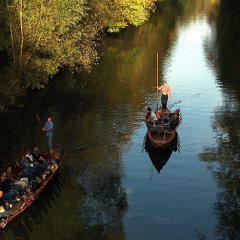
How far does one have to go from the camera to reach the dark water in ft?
68.5

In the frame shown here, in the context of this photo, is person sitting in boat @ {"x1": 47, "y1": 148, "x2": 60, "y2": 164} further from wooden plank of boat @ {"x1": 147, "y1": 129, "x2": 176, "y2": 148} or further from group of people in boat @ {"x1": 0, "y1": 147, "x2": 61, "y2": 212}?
wooden plank of boat @ {"x1": 147, "y1": 129, "x2": 176, "y2": 148}

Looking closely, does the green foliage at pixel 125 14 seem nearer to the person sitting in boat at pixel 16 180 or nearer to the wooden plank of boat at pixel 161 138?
the wooden plank of boat at pixel 161 138

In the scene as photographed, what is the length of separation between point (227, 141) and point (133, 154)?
20.8ft

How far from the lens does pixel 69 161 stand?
26.8 metres

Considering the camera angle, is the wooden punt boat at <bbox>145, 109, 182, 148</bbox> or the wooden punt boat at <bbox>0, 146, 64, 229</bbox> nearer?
Answer: the wooden punt boat at <bbox>0, 146, 64, 229</bbox>

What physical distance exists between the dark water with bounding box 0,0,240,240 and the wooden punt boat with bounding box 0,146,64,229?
1.57 ft

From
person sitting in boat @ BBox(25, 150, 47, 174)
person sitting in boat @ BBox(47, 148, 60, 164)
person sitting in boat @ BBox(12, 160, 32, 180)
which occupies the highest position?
person sitting in boat @ BBox(12, 160, 32, 180)

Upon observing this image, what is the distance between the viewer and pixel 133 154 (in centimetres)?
2828

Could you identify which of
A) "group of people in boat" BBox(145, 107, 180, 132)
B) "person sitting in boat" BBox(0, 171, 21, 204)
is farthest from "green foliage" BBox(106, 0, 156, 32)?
"person sitting in boat" BBox(0, 171, 21, 204)

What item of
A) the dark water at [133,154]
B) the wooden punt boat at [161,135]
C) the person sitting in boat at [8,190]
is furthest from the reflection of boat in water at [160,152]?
the person sitting in boat at [8,190]

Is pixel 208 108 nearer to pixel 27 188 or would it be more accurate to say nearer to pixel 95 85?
pixel 95 85

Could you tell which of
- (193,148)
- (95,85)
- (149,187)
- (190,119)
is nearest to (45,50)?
(95,85)

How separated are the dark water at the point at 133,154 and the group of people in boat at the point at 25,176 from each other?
0.97m

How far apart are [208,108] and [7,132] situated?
1536 cm
